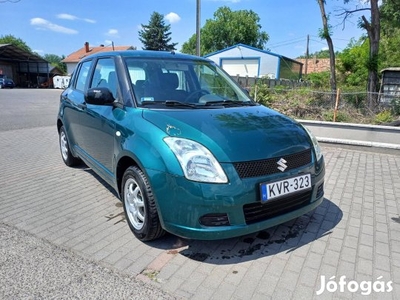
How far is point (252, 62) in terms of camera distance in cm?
2744

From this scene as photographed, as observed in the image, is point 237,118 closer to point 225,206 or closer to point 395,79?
point 225,206

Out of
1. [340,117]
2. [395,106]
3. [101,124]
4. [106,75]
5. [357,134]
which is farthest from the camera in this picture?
[395,106]

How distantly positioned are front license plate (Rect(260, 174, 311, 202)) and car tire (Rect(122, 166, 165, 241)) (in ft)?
3.01

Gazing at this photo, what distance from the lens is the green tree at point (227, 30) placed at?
5294 centimetres

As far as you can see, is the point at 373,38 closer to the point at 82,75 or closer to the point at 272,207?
the point at 82,75

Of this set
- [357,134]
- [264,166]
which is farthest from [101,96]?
[357,134]

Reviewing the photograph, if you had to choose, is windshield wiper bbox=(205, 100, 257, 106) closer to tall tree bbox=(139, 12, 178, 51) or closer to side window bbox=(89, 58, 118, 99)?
side window bbox=(89, 58, 118, 99)

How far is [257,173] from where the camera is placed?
231 centimetres

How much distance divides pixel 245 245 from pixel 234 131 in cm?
107

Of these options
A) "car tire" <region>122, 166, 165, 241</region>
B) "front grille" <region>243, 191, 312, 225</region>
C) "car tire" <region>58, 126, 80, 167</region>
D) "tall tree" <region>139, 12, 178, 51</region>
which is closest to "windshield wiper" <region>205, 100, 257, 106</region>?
"car tire" <region>122, 166, 165, 241</region>

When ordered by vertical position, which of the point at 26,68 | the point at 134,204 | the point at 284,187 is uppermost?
the point at 26,68

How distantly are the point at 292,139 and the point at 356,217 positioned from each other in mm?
1474

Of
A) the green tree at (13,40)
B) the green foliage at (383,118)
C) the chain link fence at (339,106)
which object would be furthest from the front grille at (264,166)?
the green tree at (13,40)

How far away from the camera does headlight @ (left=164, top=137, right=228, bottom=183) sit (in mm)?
2230
